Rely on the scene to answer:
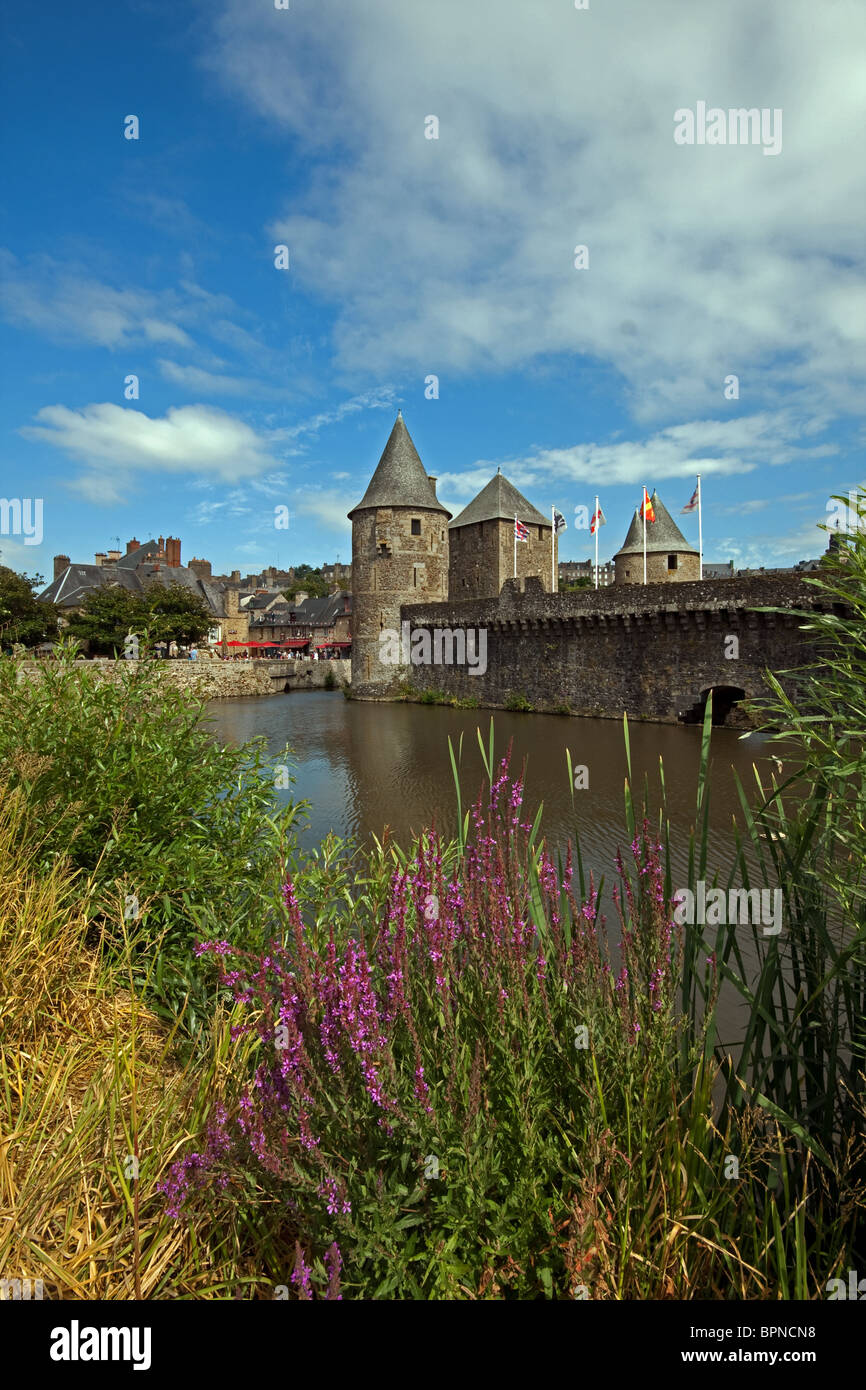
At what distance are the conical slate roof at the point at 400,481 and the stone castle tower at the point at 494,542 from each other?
5.08 meters

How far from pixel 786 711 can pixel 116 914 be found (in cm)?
339

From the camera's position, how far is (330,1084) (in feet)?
5.77

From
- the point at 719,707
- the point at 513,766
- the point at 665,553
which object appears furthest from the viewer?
the point at 665,553

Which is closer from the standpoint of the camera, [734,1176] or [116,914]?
[734,1176]

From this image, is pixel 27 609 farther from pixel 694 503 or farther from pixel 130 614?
pixel 694 503

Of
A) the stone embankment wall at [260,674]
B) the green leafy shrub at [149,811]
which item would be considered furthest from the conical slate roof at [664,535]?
the green leafy shrub at [149,811]

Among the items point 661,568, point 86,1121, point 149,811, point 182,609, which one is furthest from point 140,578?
point 86,1121

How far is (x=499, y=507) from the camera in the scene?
36031 mm

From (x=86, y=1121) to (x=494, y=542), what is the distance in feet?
117

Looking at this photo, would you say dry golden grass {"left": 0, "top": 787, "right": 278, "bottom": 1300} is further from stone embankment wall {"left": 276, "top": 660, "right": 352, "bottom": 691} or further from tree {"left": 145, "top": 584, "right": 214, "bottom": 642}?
Result: tree {"left": 145, "top": 584, "right": 214, "bottom": 642}

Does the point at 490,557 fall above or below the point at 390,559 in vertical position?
above

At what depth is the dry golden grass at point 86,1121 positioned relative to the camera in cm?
182
